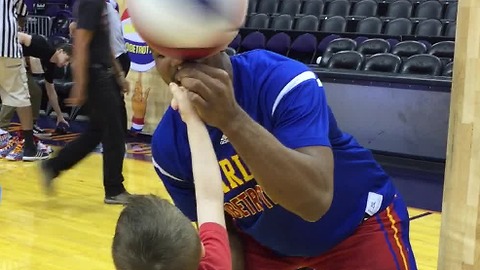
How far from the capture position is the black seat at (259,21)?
891cm

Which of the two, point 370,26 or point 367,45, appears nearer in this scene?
point 367,45

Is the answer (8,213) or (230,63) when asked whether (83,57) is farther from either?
(230,63)

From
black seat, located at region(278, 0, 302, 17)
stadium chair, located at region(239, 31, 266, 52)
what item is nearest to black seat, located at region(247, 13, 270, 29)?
black seat, located at region(278, 0, 302, 17)

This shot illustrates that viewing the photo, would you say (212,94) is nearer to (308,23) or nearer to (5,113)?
(5,113)

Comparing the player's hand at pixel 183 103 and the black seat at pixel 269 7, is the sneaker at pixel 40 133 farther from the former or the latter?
the player's hand at pixel 183 103

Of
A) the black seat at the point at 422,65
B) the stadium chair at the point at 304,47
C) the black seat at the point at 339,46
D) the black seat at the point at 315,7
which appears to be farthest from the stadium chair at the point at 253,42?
the black seat at the point at 422,65

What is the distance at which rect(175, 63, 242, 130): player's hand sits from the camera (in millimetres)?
1371

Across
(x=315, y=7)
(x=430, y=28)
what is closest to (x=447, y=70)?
(x=430, y=28)

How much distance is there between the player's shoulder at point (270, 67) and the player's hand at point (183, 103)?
0.84 feet

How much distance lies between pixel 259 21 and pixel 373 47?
2.01 meters

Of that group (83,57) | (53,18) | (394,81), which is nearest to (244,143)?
(83,57)

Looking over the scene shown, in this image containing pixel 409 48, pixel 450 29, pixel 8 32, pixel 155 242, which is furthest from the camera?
pixel 450 29

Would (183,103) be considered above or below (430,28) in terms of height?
above

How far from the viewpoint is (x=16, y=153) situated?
6.33 m
